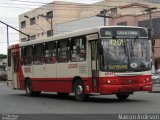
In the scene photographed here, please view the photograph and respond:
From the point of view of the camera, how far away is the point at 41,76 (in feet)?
81.8

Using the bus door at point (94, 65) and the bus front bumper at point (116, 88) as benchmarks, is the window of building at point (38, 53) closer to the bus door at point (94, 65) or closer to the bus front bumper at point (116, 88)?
the bus door at point (94, 65)

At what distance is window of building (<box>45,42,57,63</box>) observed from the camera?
23156 millimetres

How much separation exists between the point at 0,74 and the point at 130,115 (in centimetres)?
5223

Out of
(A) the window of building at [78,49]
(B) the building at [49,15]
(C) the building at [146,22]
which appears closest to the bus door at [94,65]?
(A) the window of building at [78,49]

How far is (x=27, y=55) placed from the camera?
2670cm

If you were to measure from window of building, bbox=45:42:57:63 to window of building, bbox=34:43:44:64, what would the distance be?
20.2 inches

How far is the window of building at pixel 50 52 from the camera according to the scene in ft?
76.0

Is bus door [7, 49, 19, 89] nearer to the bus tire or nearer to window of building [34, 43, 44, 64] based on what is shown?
the bus tire

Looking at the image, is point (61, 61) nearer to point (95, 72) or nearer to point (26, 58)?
point (95, 72)

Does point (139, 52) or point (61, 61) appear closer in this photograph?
point (139, 52)

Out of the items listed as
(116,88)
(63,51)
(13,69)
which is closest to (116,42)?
(116,88)

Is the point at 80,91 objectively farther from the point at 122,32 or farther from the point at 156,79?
the point at 156,79

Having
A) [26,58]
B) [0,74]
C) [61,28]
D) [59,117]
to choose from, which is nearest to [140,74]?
[59,117]

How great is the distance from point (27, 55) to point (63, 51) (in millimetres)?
4979
